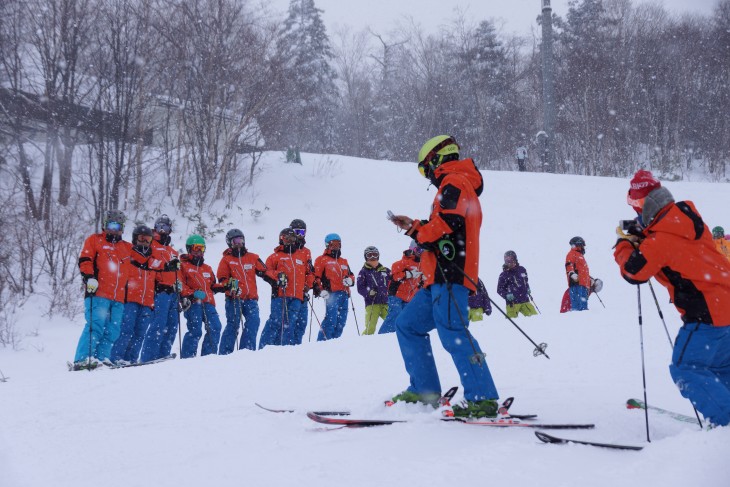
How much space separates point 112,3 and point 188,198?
6116 mm

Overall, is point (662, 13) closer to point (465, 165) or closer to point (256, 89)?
point (256, 89)

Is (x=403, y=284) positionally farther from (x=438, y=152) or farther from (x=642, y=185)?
(x=642, y=185)

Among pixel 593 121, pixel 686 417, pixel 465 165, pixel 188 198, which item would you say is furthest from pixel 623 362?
pixel 593 121

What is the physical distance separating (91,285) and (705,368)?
20.7 ft

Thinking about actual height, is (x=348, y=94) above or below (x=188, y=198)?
above

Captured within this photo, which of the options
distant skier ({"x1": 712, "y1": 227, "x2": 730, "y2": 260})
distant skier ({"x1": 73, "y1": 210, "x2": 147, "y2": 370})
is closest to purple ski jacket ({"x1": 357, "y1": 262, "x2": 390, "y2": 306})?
distant skier ({"x1": 73, "y1": 210, "x2": 147, "y2": 370})

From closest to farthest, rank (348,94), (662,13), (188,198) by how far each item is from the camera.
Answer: (188,198) < (662,13) < (348,94)

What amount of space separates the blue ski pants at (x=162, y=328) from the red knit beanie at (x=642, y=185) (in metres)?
6.65

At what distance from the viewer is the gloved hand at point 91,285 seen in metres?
7.02

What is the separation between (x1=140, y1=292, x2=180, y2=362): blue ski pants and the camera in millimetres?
8422

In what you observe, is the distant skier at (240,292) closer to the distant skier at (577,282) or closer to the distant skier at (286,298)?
the distant skier at (286,298)

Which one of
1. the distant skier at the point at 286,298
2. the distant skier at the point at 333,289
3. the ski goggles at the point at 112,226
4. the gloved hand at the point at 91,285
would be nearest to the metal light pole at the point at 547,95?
the distant skier at the point at 333,289

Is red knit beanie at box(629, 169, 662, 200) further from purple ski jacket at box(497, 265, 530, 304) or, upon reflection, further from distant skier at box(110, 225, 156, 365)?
purple ski jacket at box(497, 265, 530, 304)

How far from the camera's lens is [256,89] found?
20703mm
